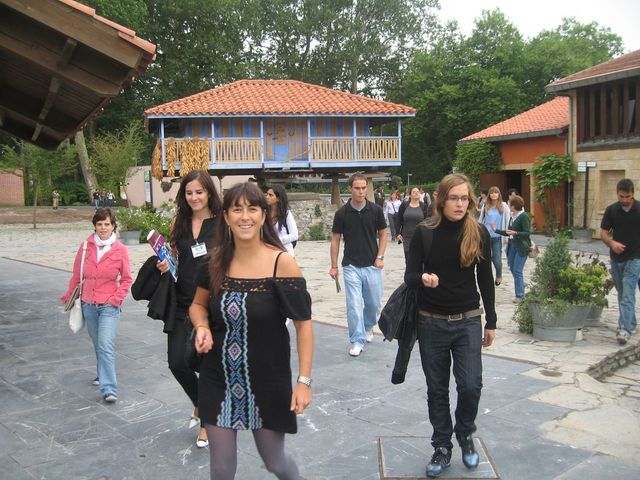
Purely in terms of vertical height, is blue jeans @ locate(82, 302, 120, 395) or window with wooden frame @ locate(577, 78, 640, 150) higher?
window with wooden frame @ locate(577, 78, 640, 150)

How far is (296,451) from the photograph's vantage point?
4.39 metres

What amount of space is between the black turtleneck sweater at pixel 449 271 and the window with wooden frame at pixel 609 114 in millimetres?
19555

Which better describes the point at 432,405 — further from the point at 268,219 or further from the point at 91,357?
the point at 91,357

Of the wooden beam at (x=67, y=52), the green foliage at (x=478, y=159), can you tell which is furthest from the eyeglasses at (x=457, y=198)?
the green foliage at (x=478, y=159)

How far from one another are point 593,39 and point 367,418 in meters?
61.8

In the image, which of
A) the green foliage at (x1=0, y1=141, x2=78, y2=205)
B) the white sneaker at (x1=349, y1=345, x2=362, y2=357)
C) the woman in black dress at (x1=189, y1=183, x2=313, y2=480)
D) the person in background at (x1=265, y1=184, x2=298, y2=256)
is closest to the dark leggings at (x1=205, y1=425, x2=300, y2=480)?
the woman in black dress at (x1=189, y1=183, x2=313, y2=480)

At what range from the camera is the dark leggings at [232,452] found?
2.90 meters

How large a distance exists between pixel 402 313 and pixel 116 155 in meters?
36.0

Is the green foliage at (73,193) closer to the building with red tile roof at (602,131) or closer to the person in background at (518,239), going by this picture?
the building with red tile roof at (602,131)

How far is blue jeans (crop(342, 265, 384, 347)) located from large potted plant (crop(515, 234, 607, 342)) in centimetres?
188

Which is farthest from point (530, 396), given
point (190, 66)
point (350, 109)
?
point (190, 66)

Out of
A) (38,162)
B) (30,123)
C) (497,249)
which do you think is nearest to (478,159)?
(497,249)

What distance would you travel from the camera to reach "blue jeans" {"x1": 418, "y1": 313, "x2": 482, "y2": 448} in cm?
393

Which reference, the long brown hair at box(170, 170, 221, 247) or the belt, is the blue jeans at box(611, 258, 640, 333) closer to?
the belt
